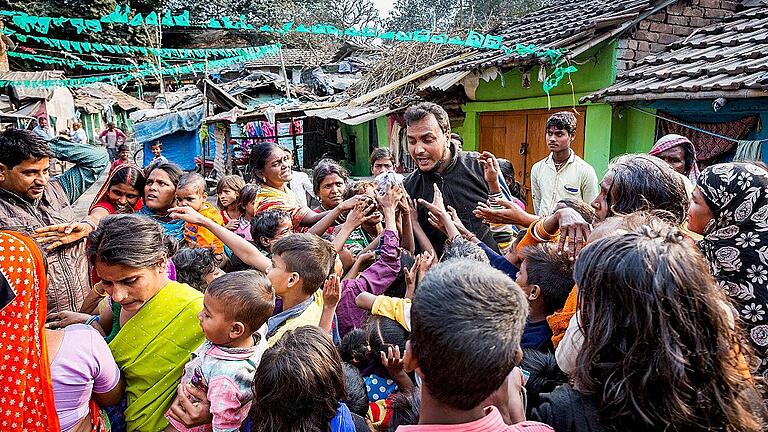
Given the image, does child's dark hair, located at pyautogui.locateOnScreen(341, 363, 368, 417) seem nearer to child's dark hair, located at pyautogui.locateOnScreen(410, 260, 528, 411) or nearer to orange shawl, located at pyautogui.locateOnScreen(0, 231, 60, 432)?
child's dark hair, located at pyautogui.locateOnScreen(410, 260, 528, 411)

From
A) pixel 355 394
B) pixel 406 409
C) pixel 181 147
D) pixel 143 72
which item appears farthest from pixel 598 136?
pixel 181 147

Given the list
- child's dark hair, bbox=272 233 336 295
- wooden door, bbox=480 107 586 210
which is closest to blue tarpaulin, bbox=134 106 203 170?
wooden door, bbox=480 107 586 210

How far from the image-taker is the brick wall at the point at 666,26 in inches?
266

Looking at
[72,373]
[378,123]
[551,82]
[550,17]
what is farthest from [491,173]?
[378,123]

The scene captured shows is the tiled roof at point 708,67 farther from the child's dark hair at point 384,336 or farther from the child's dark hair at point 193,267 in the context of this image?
the child's dark hair at point 193,267

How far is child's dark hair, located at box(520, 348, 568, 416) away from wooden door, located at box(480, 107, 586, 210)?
6.05 m

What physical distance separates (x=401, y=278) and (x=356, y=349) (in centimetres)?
79

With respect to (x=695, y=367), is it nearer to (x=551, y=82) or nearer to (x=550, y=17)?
(x=551, y=82)

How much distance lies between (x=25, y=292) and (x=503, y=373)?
58.8 inches

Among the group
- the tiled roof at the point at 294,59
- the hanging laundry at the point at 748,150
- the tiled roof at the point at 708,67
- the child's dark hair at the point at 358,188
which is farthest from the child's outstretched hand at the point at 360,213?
the tiled roof at the point at 294,59

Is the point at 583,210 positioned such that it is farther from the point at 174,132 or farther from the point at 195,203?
the point at 174,132

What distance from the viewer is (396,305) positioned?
2.11m

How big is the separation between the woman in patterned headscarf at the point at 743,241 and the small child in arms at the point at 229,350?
1.77 meters

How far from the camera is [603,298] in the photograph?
3.87 ft
